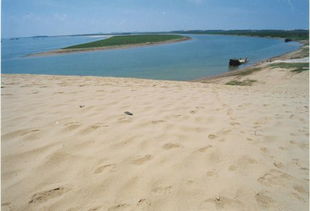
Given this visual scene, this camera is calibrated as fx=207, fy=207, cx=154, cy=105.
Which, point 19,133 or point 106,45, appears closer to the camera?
point 19,133

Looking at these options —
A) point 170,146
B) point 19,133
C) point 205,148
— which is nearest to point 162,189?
point 170,146

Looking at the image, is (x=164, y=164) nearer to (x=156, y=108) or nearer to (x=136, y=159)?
(x=136, y=159)

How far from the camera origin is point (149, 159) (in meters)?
2.01

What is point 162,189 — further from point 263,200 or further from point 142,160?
point 263,200

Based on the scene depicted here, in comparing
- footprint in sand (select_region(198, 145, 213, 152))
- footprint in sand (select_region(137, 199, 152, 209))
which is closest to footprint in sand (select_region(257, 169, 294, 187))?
footprint in sand (select_region(198, 145, 213, 152))

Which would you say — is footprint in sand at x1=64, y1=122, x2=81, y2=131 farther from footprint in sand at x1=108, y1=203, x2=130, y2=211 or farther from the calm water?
the calm water

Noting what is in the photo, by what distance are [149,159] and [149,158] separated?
2cm

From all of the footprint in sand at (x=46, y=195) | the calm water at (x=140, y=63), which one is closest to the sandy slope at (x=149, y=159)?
the footprint in sand at (x=46, y=195)

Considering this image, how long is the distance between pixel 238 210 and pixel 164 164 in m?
0.72

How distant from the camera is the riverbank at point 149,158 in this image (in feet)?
5.05

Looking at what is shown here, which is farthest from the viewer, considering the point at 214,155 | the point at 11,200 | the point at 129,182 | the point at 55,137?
the point at 55,137

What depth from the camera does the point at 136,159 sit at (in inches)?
78.7

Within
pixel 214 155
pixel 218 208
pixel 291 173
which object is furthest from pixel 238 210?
pixel 291 173

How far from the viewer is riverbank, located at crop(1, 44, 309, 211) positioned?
5.05 feet
